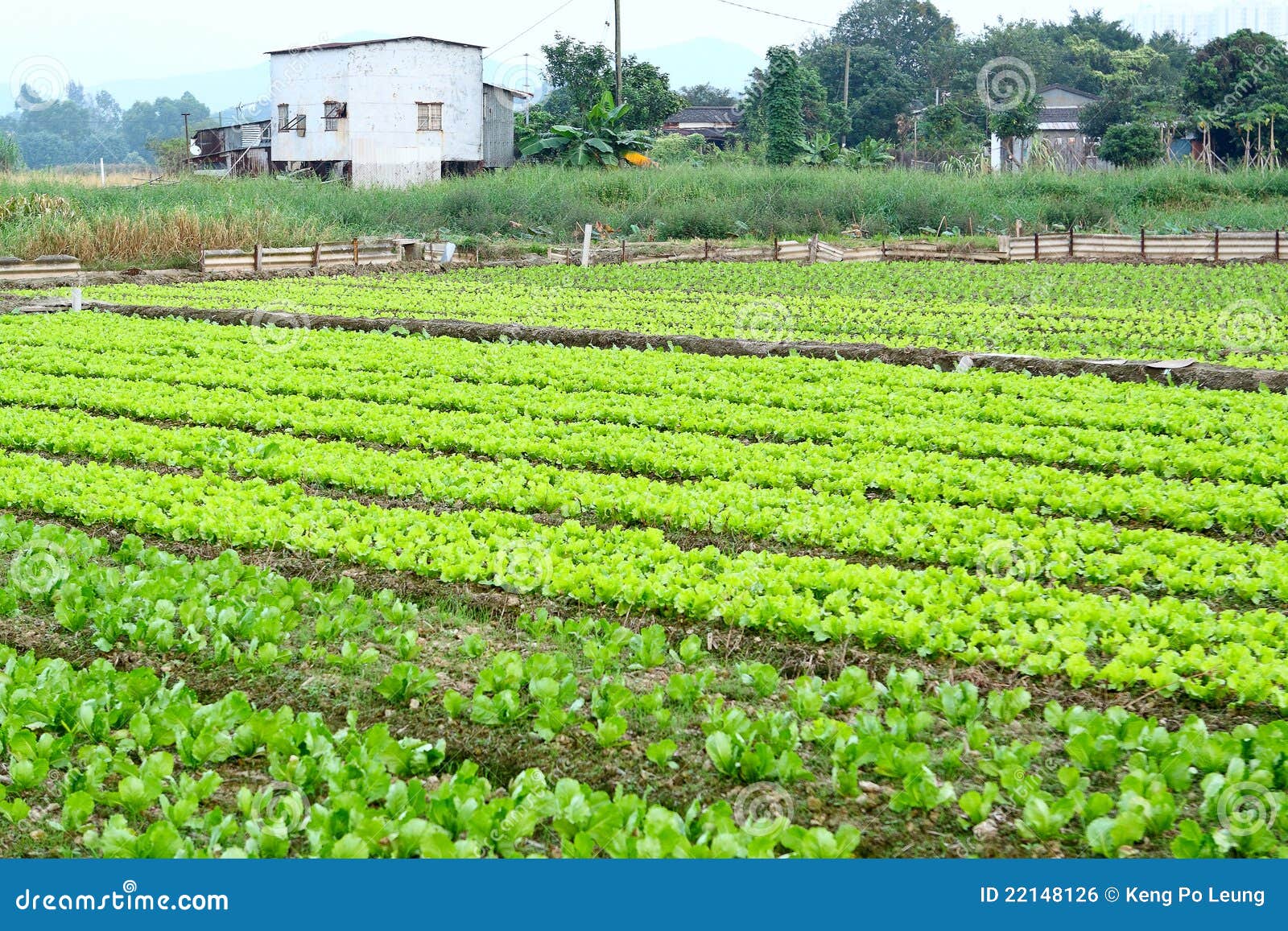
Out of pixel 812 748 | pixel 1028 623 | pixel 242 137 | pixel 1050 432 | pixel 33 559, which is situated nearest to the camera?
pixel 812 748

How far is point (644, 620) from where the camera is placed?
7.02 m

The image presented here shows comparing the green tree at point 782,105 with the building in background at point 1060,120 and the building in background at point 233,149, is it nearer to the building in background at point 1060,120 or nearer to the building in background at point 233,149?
the building in background at point 1060,120

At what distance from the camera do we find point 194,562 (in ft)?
25.4

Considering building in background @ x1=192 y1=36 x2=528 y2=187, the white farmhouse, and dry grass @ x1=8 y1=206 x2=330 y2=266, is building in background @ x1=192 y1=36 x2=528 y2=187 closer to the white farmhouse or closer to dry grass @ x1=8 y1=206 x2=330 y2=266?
the white farmhouse

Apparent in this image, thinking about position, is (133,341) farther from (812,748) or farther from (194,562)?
(812,748)

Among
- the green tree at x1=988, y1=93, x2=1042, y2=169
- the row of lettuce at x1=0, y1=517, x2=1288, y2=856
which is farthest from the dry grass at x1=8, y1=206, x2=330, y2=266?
the green tree at x1=988, y1=93, x2=1042, y2=169

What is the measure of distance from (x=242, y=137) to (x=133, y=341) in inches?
1609

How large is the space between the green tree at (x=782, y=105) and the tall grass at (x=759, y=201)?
24.4 ft

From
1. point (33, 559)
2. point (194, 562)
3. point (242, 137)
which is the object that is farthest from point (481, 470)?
point (242, 137)

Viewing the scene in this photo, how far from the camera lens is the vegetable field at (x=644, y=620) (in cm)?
478

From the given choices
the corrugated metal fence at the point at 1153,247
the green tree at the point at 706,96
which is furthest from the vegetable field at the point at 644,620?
the green tree at the point at 706,96

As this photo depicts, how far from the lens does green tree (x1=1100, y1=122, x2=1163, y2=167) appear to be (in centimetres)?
4897

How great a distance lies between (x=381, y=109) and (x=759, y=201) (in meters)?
16.5

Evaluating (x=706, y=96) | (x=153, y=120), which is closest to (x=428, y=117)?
(x=706, y=96)
